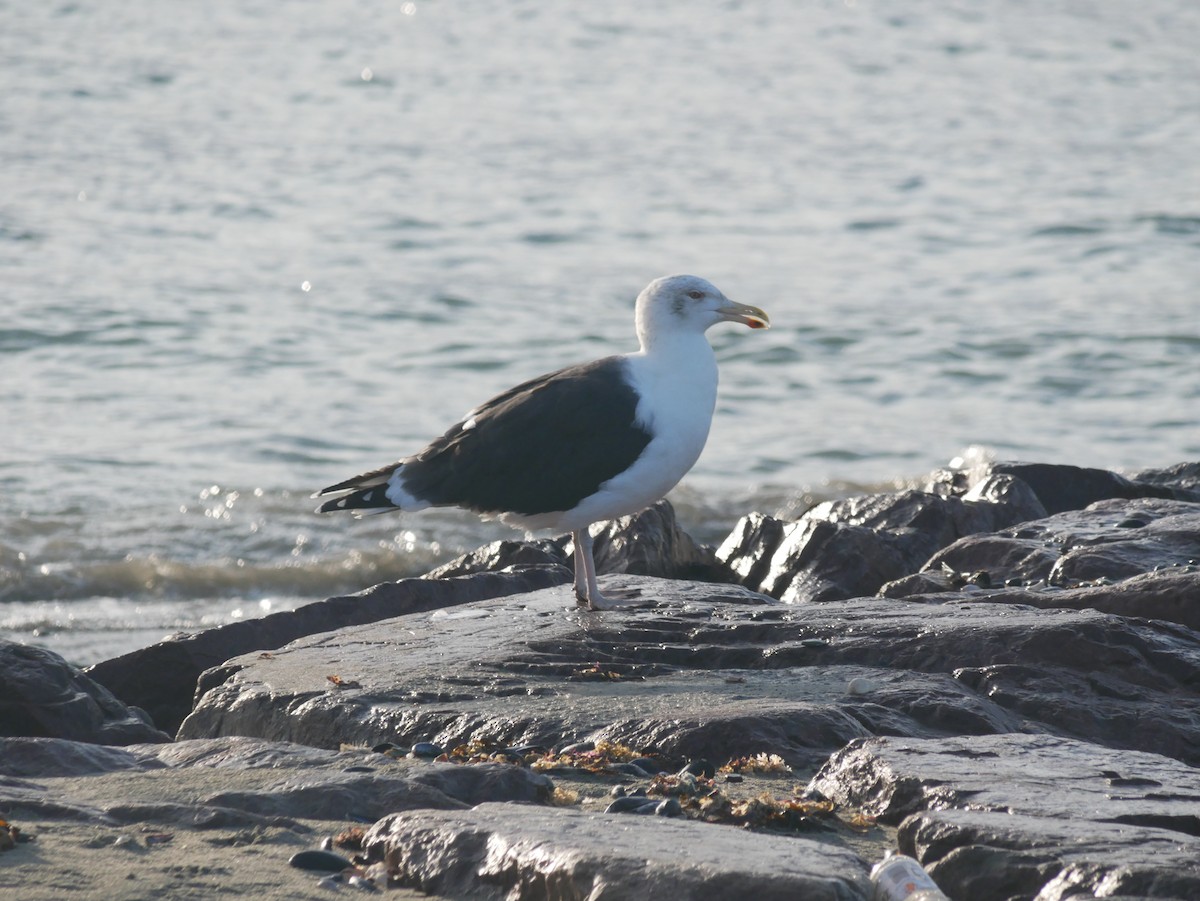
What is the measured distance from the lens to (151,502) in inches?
472

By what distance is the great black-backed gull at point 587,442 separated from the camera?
254 inches

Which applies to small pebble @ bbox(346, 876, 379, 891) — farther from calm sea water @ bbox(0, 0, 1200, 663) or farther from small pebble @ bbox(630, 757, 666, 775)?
calm sea water @ bbox(0, 0, 1200, 663)

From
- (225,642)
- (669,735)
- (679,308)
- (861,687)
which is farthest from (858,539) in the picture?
(669,735)

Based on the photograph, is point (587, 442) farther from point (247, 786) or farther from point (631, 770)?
point (247, 786)

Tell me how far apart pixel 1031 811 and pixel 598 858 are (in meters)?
1.06

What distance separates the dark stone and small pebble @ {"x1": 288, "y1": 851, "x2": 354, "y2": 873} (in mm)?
3257

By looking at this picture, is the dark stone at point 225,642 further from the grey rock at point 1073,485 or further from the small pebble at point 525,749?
the grey rock at point 1073,485

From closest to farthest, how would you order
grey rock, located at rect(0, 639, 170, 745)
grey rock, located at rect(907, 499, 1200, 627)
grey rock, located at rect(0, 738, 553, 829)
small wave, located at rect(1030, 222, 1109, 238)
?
grey rock, located at rect(0, 738, 553, 829) → grey rock, located at rect(0, 639, 170, 745) → grey rock, located at rect(907, 499, 1200, 627) → small wave, located at rect(1030, 222, 1109, 238)

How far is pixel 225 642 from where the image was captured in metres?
6.94

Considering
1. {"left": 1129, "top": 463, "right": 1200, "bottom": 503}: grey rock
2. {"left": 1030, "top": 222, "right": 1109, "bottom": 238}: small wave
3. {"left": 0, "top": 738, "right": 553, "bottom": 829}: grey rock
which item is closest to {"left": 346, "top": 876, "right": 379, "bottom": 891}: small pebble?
{"left": 0, "top": 738, "right": 553, "bottom": 829}: grey rock

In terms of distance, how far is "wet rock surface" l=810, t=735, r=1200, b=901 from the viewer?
3332 mm

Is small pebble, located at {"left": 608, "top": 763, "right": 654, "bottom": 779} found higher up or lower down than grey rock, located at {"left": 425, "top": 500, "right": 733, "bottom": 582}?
higher up

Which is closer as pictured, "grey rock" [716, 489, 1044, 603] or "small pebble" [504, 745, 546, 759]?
"small pebble" [504, 745, 546, 759]

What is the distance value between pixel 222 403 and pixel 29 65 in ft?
47.9
